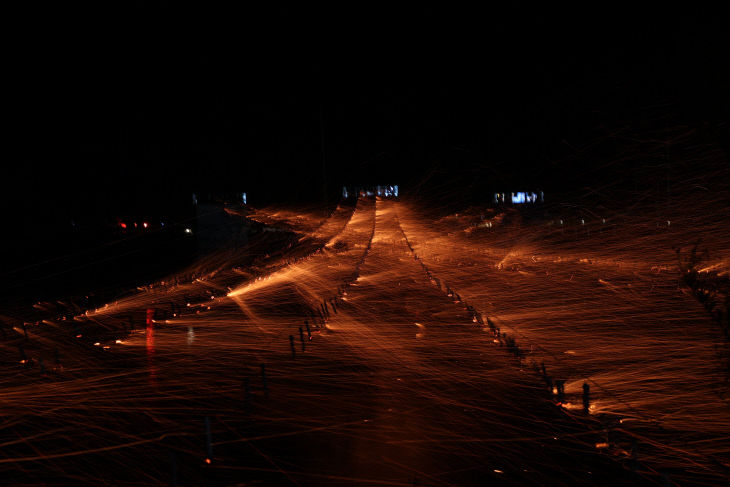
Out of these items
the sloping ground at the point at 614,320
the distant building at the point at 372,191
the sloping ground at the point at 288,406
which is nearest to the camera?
the sloping ground at the point at 288,406

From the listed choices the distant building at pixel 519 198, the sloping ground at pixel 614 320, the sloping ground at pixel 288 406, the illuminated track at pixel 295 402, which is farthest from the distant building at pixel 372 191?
the sloping ground at pixel 288 406

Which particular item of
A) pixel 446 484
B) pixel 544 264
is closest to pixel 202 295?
pixel 544 264

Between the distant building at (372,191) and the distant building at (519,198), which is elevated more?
the distant building at (372,191)

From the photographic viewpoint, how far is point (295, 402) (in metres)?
6.98

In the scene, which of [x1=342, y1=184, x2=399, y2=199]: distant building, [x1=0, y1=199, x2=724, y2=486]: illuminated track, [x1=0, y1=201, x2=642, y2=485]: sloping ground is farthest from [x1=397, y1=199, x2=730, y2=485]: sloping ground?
[x1=342, y1=184, x2=399, y2=199]: distant building

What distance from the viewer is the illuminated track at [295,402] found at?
518cm

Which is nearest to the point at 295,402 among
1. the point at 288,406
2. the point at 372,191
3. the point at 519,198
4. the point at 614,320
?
the point at 288,406

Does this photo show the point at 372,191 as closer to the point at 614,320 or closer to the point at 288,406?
the point at 614,320

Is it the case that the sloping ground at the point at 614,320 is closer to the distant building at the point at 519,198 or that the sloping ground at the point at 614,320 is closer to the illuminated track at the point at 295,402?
the illuminated track at the point at 295,402

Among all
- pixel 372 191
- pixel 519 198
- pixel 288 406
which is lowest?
pixel 288 406

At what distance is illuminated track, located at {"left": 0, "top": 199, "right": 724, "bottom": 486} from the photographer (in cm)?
518

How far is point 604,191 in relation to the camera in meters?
20.2

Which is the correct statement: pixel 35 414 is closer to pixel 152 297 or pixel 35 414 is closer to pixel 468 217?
pixel 152 297

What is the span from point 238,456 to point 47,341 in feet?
24.2
